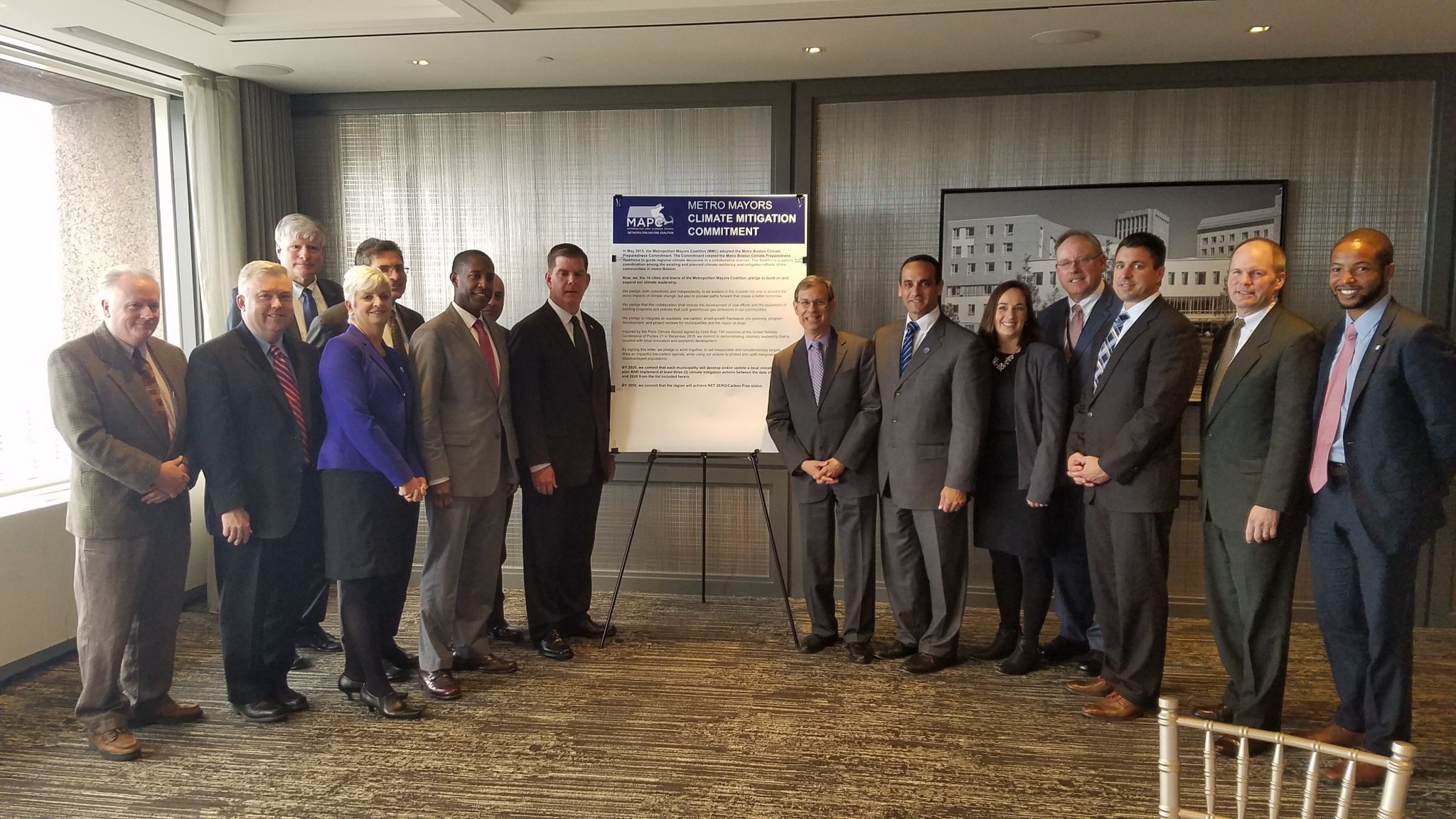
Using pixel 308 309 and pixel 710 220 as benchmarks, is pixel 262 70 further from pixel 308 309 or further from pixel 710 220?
pixel 710 220

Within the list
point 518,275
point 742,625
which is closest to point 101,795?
point 742,625

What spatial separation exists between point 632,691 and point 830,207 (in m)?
2.60

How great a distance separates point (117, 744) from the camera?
3061 millimetres

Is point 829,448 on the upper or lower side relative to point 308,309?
lower

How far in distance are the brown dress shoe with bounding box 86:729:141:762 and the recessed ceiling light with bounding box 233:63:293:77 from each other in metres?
3.03

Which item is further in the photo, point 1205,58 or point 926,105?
Result: point 926,105

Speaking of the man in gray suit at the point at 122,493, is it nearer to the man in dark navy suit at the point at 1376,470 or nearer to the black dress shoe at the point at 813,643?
the black dress shoe at the point at 813,643

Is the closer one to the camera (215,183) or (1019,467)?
(1019,467)

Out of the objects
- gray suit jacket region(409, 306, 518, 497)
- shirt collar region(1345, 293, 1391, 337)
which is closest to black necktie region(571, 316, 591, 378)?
gray suit jacket region(409, 306, 518, 497)

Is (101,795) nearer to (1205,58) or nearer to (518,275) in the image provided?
(518,275)

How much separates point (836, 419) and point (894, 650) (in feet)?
3.40

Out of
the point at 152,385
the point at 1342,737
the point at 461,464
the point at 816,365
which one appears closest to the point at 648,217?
the point at 816,365

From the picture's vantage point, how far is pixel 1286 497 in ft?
9.34

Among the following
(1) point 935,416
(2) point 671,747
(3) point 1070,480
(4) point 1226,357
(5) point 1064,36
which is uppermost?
(5) point 1064,36
